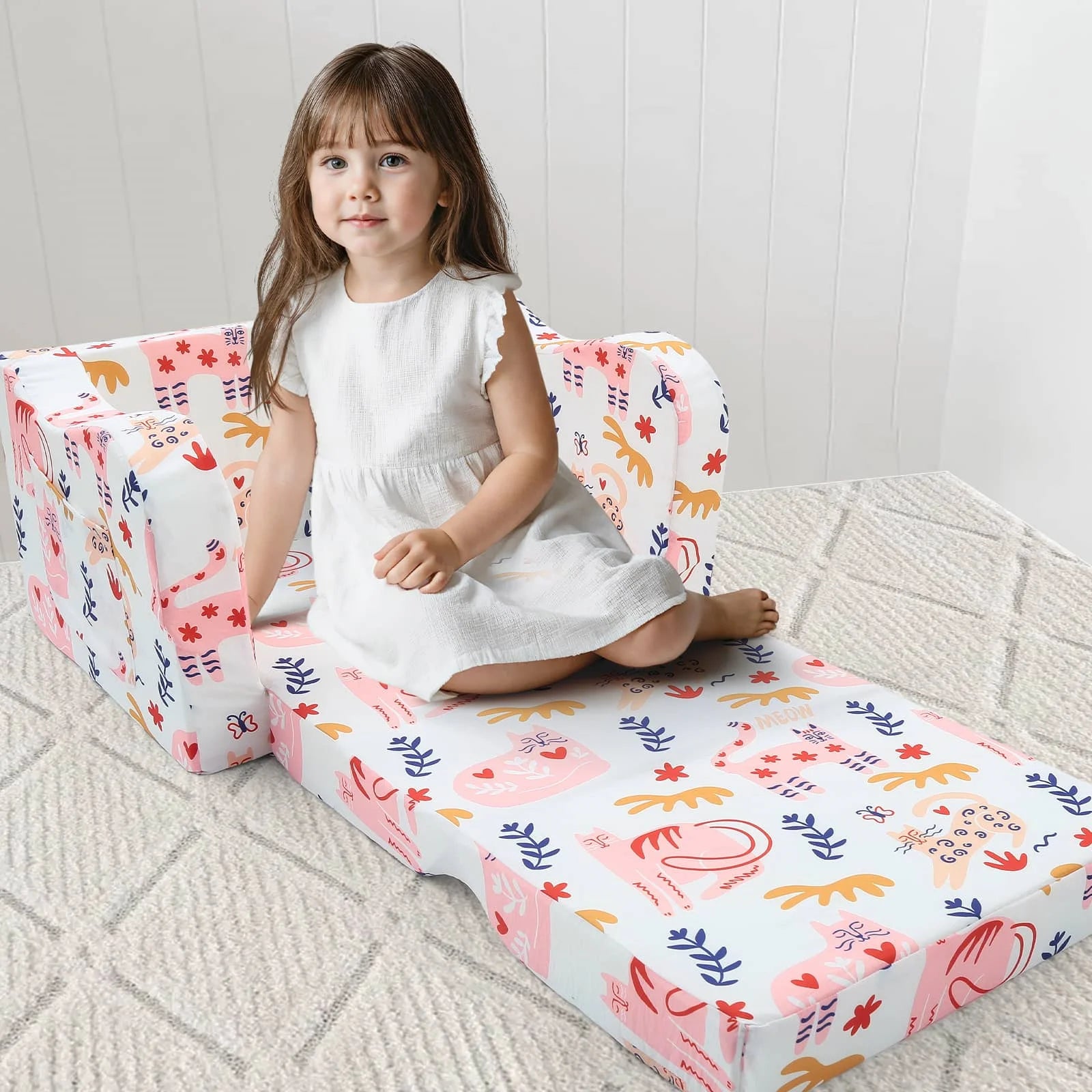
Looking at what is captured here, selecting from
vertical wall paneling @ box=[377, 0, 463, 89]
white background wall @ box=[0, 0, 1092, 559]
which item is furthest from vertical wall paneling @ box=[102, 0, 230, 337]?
vertical wall paneling @ box=[377, 0, 463, 89]

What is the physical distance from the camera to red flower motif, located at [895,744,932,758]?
956 mm

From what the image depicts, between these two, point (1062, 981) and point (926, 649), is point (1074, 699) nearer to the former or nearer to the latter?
point (926, 649)

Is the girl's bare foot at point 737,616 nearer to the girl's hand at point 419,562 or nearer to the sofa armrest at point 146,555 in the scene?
the girl's hand at point 419,562

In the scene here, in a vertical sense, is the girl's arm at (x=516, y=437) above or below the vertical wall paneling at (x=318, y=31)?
below

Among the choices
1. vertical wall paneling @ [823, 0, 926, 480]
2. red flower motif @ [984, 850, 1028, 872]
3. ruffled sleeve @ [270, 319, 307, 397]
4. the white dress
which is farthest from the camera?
vertical wall paneling @ [823, 0, 926, 480]

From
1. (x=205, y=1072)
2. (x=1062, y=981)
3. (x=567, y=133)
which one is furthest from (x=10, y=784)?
(x=567, y=133)

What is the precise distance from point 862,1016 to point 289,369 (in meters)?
0.73

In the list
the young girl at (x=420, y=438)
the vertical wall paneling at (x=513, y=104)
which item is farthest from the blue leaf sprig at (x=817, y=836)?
the vertical wall paneling at (x=513, y=104)

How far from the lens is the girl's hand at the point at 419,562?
103cm

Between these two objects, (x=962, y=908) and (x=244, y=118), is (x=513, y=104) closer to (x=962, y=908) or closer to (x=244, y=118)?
(x=244, y=118)

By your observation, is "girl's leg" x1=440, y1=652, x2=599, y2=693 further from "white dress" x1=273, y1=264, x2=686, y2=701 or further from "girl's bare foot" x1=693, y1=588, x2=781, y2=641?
"girl's bare foot" x1=693, y1=588, x2=781, y2=641

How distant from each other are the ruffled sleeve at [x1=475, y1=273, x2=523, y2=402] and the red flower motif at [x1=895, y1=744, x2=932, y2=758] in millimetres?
460

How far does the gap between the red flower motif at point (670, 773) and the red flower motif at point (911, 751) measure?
0.16 metres

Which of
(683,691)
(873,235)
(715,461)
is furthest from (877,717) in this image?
(873,235)
